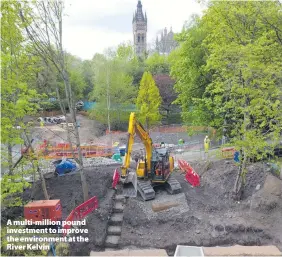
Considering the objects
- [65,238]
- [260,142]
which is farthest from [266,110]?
[65,238]

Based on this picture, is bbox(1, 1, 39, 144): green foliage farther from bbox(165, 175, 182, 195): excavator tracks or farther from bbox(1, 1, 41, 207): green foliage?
bbox(165, 175, 182, 195): excavator tracks

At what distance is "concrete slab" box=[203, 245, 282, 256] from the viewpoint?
31.1 feet

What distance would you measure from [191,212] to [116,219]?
339 centimetres

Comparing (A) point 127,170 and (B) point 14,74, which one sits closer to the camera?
(B) point 14,74

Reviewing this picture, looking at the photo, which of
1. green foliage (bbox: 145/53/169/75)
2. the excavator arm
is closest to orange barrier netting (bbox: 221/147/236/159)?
the excavator arm

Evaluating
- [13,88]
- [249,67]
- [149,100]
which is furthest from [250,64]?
[149,100]

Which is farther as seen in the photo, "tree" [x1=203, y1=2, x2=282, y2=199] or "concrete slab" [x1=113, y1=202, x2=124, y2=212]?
"concrete slab" [x1=113, y1=202, x2=124, y2=212]

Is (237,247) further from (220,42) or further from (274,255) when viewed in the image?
(220,42)

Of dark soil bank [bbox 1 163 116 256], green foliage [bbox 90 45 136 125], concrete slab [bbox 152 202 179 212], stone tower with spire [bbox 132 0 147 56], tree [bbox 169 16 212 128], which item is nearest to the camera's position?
dark soil bank [bbox 1 163 116 256]

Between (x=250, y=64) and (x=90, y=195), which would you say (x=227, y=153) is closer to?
(x=250, y=64)

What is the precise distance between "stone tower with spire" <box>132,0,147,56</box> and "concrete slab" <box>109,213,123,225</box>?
83.9m

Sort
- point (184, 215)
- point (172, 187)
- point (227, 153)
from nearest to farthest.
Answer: point (184, 215) → point (172, 187) → point (227, 153)

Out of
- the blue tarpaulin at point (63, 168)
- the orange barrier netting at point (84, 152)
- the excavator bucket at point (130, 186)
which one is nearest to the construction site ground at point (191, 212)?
the excavator bucket at point (130, 186)

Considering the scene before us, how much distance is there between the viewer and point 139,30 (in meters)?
93.1
